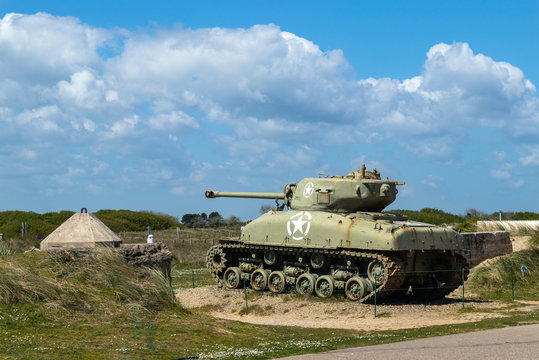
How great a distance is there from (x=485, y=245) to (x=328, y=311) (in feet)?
34.2

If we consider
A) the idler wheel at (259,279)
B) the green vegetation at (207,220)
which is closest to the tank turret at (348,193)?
the idler wheel at (259,279)

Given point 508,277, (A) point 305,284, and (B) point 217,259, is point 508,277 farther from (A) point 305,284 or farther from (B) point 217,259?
(B) point 217,259

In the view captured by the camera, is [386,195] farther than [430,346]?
Yes

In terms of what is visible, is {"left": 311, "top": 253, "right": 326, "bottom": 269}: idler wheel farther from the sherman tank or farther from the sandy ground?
the sandy ground

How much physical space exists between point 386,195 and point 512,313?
18.0 ft

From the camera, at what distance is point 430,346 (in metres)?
9.80

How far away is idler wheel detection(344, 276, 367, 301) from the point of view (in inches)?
715

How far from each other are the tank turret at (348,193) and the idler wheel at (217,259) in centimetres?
315

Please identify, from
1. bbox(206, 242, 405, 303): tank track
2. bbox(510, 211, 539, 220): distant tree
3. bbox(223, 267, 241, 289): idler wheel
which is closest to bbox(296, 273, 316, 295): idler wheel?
bbox(206, 242, 405, 303): tank track

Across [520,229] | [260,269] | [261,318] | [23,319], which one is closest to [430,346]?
[23,319]

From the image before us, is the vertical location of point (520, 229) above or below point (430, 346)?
above

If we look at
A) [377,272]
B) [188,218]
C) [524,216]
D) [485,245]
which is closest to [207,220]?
[188,218]

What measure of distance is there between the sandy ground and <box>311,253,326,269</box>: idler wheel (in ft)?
3.02

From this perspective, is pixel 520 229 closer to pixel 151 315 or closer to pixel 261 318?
pixel 261 318
